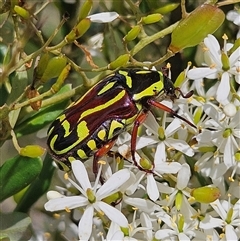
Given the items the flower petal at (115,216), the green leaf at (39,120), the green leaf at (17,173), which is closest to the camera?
the flower petal at (115,216)

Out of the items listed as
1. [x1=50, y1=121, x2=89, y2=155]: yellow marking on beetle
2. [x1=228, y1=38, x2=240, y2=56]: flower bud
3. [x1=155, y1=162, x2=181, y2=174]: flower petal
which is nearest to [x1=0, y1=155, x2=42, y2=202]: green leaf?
[x1=50, y1=121, x2=89, y2=155]: yellow marking on beetle

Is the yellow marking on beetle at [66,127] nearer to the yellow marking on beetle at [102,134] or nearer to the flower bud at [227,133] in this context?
the yellow marking on beetle at [102,134]

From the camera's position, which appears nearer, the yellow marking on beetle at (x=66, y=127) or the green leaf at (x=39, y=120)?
the yellow marking on beetle at (x=66, y=127)

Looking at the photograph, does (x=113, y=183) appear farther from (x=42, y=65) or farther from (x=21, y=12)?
(x=21, y=12)

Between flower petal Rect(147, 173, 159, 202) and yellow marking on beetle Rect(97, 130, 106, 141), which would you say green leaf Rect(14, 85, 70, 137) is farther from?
flower petal Rect(147, 173, 159, 202)

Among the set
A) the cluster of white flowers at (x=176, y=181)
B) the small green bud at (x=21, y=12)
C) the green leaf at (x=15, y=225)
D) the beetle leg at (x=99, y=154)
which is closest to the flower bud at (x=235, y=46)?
the cluster of white flowers at (x=176, y=181)

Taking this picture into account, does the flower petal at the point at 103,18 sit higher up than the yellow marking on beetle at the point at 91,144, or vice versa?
the flower petal at the point at 103,18

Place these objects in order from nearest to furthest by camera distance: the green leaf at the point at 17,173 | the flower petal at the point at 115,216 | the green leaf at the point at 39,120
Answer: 1. the flower petal at the point at 115,216
2. the green leaf at the point at 17,173
3. the green leaf at the point at 39,120
